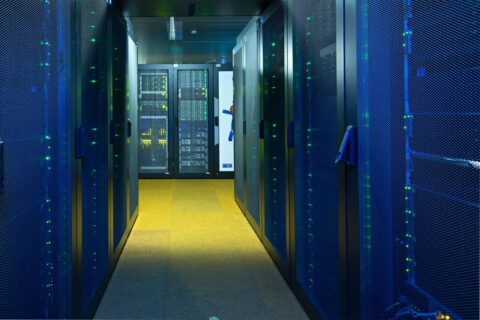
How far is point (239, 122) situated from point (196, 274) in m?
3.23

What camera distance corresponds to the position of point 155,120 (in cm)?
1048

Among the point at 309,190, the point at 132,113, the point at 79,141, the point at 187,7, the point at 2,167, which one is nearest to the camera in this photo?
the point at 2,167

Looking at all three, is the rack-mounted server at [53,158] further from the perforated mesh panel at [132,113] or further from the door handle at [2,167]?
the perforated mesh panel at [132,113]

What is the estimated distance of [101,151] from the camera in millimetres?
3416

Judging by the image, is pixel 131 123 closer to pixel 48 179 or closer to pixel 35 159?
pixel 48 179

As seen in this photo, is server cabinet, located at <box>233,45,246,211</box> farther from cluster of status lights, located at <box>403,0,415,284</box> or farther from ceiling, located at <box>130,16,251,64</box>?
cluster of status lights, located at <box>403,0,415,284</box>

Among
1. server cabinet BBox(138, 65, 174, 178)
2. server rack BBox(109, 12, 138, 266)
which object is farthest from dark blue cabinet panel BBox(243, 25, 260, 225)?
server cabinet BBox(138, 65, 174, 178)

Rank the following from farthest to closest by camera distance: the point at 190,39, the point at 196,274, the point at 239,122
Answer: the point at 190,39
the point at 239,122
the point at 196,274

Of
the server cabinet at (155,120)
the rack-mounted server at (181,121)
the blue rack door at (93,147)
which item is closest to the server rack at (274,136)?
the blue rack door at (93,147)

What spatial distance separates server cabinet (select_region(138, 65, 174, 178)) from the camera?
10.4 metres

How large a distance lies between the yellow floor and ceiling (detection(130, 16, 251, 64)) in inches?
139

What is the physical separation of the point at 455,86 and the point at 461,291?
1.67 feet

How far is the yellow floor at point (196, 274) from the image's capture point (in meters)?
3.18

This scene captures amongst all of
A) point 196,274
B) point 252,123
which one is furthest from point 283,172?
point 252,123
